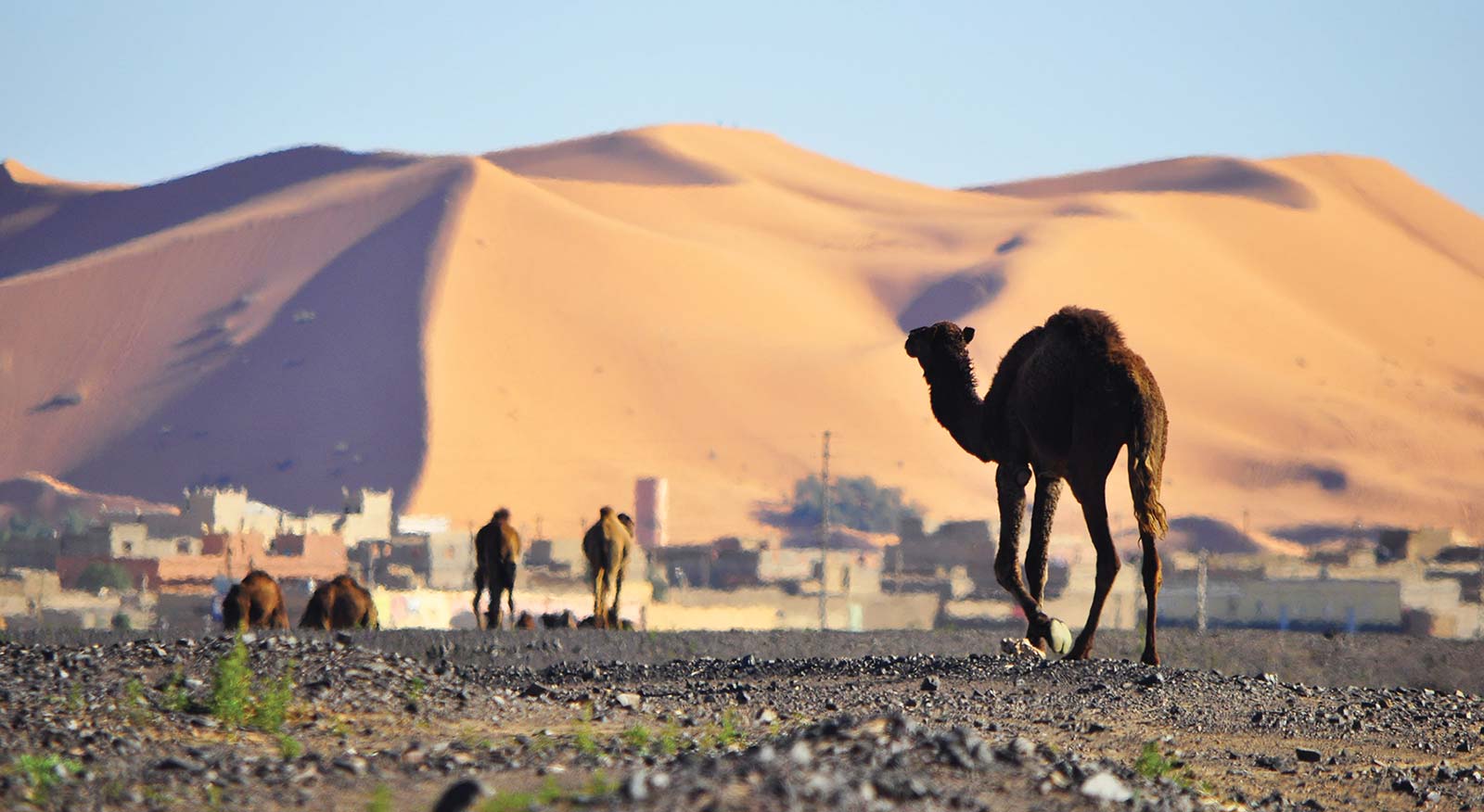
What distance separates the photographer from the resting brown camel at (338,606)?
80.7 feet

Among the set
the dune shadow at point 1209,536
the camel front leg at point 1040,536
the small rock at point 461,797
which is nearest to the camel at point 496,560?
the camel front leg at point 1040,536

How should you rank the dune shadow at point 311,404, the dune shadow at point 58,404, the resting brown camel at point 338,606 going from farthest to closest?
the dune shadow at point 58,404, the dune shadow at point 311,404, the resting brown camel at point 338,606

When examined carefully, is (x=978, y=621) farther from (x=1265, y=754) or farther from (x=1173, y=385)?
(x=1173, y=385)

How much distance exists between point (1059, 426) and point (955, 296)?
17788 cm

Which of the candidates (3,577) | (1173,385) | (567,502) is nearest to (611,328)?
(567,502)

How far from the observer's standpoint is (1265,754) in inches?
492

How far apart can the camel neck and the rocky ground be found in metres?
1.71

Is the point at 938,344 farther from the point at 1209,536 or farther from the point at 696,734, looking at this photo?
the point at 1209,536

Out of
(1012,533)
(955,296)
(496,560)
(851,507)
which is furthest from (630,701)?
(955,296)

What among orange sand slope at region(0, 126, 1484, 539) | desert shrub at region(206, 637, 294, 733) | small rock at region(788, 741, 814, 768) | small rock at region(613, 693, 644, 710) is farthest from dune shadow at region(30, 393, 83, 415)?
small rock at region(788, 741, 814, 768)

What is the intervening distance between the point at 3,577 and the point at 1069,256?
440 ft

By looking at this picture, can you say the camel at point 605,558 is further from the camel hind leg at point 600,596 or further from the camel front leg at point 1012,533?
the camel front leg at point 1012,533

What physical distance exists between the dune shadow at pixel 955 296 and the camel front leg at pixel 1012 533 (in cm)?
16756

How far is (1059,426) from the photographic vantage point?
15438 millimetres
